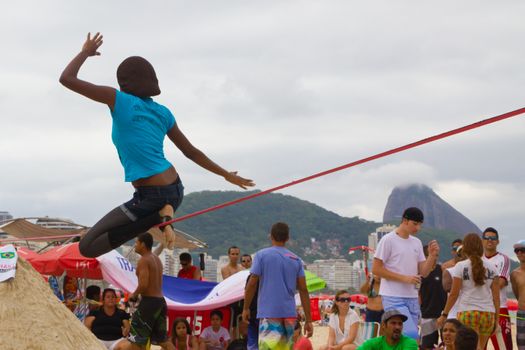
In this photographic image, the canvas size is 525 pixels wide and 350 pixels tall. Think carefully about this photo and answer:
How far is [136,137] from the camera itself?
5961 millimetres

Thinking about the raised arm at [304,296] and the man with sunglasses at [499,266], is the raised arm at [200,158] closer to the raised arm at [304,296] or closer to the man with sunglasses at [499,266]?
the raised arm at [304,296]

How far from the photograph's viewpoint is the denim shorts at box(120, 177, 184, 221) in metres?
6.04

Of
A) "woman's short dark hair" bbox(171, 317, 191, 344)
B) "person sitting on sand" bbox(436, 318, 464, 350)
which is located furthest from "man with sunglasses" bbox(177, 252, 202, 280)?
"person sitting on sand" bbox(436, 318, 464, 350)

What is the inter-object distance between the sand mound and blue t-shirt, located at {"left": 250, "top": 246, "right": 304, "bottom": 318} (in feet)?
7.87

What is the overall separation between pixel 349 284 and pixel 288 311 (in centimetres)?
15593

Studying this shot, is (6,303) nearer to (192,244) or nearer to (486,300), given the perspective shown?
(486,300)

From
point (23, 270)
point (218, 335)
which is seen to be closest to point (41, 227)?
point (218, 335)

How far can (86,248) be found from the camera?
6.13 metres

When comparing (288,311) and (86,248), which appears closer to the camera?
(86,248)

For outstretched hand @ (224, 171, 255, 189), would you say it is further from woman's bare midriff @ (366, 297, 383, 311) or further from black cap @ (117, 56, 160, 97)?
woman's bare midriff @ (366, 297, 383, 311)

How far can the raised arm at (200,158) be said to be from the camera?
6603mm

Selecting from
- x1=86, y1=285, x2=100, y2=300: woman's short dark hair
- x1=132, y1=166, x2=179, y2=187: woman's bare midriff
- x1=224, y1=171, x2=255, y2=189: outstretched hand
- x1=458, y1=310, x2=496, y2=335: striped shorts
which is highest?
x1=224, y1=171, x2=255, y2=189: outstretched hand

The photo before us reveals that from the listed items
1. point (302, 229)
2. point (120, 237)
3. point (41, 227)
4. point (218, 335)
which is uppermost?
point (302, 229)

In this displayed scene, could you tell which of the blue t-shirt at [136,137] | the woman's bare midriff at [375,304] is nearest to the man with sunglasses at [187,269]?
the woman's bare midriff at [375,304]
